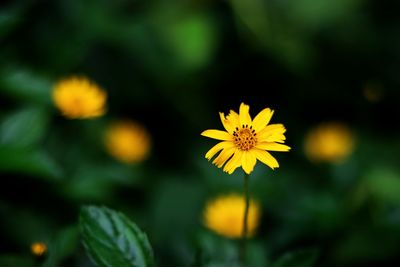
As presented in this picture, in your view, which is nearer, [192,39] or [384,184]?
[384,184]

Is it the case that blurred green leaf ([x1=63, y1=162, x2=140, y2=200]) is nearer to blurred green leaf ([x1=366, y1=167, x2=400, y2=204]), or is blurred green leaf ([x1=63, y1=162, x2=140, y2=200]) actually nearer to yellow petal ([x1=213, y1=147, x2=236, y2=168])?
yellow petal ([x1=213, y1=147, x2=236, y2=168])

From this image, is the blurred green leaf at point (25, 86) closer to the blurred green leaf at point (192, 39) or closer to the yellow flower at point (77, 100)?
the yellow flower at point (77, 100)

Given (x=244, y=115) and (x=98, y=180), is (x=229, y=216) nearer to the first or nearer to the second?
(x=98, y=180)

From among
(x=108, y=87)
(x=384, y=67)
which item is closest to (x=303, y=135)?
(x=384, y=67)

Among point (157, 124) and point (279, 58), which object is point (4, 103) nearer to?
point (157, 124)

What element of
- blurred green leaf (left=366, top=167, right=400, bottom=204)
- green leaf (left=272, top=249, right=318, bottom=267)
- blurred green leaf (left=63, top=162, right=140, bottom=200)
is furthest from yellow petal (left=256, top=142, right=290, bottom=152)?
blurred green leaf (left=366, top=167, right=400, bottom=204)

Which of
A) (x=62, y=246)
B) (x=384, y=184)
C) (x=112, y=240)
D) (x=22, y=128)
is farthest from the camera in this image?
(x=384, y=184)

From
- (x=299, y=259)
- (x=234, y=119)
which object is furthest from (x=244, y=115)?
(x=299, y=259)
